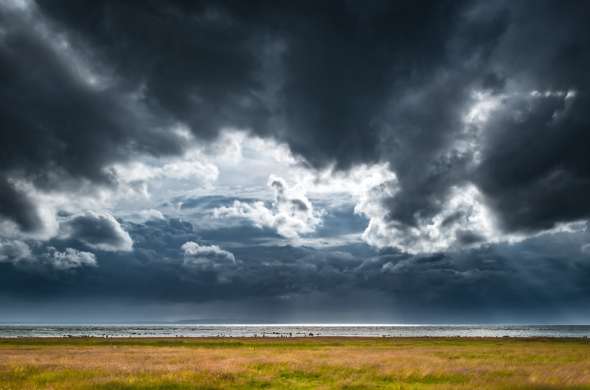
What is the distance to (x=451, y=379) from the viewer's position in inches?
1176

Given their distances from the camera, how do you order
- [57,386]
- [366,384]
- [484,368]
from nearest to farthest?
[57,386] → [366,384] → [484,368]

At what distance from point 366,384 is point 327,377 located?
434 centimetres

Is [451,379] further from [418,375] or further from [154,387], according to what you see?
[154,387]

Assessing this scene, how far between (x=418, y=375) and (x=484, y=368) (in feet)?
22.1

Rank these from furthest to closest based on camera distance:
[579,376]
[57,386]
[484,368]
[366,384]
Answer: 1. [484,368]
2. [579,376]
3. [366,384]
4. [57,386]

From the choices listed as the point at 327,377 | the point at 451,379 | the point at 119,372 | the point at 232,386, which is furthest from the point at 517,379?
the point at 119,372

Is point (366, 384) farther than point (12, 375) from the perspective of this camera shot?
No

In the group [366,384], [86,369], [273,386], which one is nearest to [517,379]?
[366,384]

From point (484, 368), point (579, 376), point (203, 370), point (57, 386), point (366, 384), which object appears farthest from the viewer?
point (484, 368)

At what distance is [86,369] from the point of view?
33062 mm

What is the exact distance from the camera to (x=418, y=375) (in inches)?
1227

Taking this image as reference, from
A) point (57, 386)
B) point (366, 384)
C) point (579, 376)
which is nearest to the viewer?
point (57, 386)

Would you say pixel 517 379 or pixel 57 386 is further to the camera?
pixel 517 379

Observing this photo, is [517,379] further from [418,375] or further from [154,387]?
[154,387]
